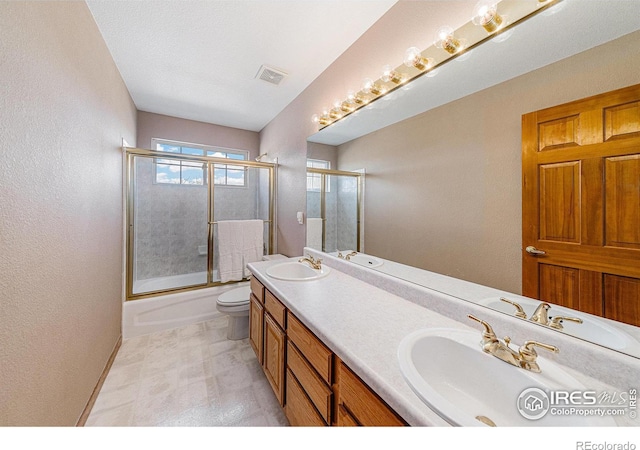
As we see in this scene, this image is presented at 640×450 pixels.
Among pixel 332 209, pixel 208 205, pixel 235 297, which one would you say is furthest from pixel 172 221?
pixel 332 209

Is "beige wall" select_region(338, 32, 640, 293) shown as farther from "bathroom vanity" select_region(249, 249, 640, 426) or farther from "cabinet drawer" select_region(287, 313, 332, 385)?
"cabinet drawer" select_region(287, 313, 332, 385)

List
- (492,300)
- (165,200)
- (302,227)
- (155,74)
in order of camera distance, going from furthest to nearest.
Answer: (165,200), (302,227), (155,74), (492,300)

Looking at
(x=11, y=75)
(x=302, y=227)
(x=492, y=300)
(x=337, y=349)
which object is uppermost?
(x=11, y=75)

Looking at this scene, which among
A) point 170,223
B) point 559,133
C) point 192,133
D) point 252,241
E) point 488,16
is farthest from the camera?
point 192,133

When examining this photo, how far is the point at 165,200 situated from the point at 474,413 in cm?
350

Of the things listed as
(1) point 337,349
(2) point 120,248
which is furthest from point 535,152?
(2) point 120,248

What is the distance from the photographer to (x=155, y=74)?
209 centimetres

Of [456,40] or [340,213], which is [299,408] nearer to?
[340,213]

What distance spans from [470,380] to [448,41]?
1.40 meters

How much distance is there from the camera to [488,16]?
0.92 m

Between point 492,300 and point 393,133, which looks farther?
point 393,133

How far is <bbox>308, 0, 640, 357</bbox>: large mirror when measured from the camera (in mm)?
679

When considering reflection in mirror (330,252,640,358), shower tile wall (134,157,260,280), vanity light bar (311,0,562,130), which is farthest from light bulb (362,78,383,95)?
shower tile wall (134,157,260,280)

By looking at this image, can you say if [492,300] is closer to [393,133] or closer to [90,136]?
[393,133]
